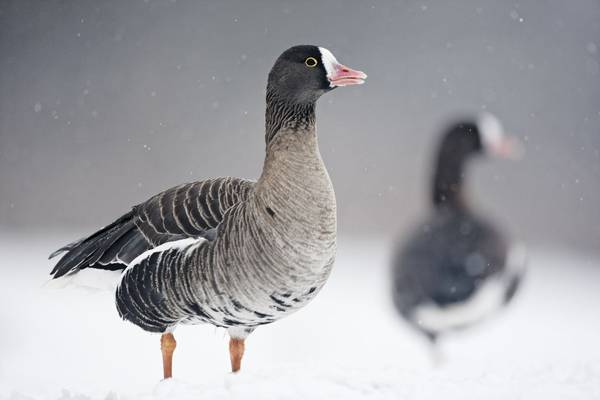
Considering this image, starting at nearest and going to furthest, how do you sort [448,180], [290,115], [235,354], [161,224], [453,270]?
[290,115] < [161,224] < [235,354] < [453,270] < [448,180]

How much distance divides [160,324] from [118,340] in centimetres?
167

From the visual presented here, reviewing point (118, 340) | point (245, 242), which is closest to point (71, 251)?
point (245, 242)

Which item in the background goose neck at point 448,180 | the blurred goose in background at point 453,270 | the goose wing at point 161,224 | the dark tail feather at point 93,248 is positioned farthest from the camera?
the background goose neck at point 448,180

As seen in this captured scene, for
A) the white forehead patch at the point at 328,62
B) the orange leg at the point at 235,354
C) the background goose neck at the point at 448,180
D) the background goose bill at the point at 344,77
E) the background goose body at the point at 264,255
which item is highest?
the white forehead patch at the point at 328,62

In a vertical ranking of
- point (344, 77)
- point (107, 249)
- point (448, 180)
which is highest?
point (344, 77)

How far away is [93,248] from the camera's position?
265 centimetres

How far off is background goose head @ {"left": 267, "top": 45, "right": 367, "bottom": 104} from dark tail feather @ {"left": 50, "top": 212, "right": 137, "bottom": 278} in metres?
0.81

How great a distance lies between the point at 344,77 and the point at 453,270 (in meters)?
1.60

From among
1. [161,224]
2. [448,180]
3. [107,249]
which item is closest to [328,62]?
[161,224]

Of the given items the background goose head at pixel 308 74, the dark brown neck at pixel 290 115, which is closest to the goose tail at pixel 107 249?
the dark brown neck at pixel 290 115

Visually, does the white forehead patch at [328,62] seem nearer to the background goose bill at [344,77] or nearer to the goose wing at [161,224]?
the background goose bill at [344,77]

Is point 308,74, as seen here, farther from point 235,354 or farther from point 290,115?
point 235,354

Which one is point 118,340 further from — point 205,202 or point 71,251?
point 205,202

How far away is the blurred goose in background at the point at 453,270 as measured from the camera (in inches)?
138
